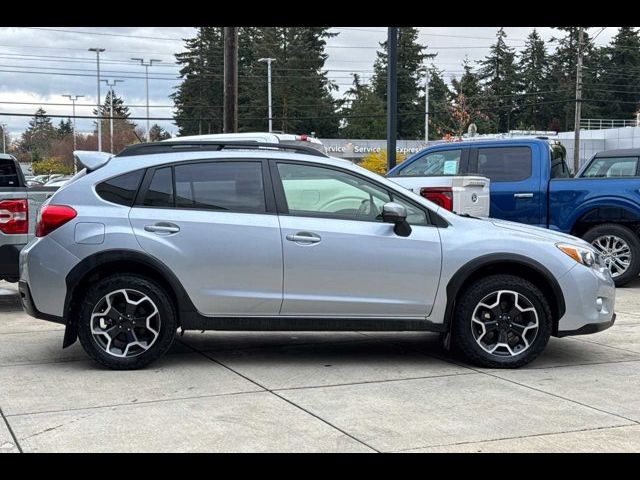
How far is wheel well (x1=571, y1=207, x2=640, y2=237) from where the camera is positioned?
11252mm

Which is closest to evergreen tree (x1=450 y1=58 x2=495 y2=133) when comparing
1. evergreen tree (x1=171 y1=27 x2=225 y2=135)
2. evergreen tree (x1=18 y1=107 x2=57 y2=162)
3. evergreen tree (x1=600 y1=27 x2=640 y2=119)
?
evergreen tree (x1=600 y1=27 x2=640 y2=119)

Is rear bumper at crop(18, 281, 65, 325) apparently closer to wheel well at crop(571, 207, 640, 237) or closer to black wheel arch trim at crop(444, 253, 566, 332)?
black wheel arch trim at crop(444, 253, 566, 332)

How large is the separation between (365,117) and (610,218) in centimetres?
6913

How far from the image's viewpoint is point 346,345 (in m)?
7.39

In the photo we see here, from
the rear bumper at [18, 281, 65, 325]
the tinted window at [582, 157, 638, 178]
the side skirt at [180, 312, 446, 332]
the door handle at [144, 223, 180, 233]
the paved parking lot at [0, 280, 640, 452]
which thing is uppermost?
the tinted window at [582, 157, 638, 178]

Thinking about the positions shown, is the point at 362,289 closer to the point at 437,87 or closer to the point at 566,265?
the point at 566,265

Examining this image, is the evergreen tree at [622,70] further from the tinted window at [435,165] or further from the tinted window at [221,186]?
the tinted window at [221,186]

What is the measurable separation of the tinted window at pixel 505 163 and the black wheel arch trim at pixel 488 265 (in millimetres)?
5515

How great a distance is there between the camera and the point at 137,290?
616cm

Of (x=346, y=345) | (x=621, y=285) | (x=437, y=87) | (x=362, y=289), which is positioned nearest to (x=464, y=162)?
(x=621, y=285)

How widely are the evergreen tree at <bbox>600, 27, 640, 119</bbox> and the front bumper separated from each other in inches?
3240

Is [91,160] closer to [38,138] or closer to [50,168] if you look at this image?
[50,168]
